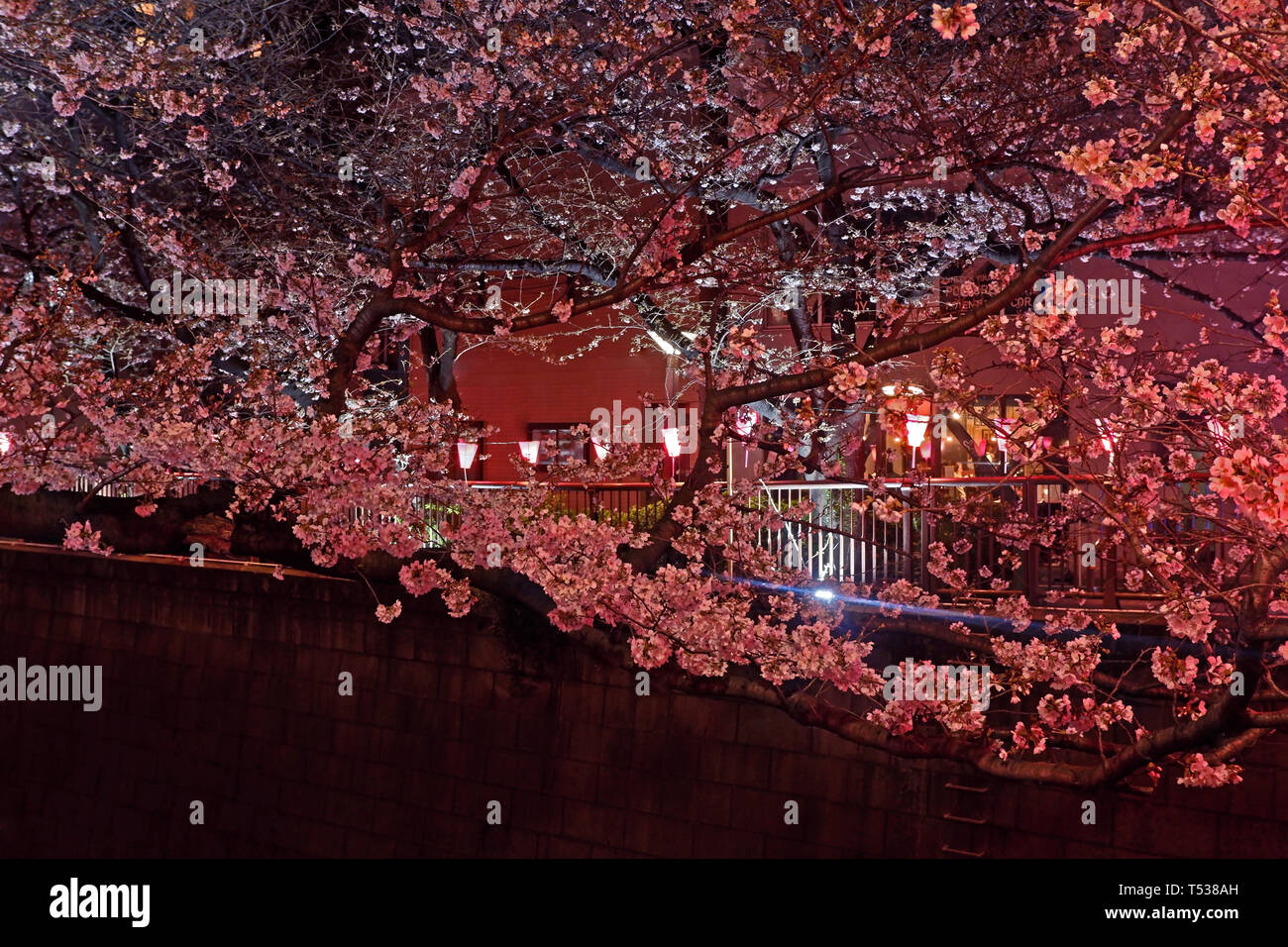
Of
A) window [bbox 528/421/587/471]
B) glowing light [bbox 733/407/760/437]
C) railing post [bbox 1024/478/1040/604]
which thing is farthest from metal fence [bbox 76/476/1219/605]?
window [bbox 528/421/587/471]

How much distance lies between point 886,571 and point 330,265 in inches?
326

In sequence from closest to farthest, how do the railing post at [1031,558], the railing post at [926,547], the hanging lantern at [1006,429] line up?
the hanging lantern at [1006,429] < the railing post at [1031,558] < the railing post at [926,547]

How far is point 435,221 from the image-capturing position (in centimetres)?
812

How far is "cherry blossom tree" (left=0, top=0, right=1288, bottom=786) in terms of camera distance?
18.1 ft

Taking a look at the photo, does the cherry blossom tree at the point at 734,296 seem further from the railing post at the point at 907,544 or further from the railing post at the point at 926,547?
the railing post at the point at 907,544

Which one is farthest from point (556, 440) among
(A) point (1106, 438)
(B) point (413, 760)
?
(A) point (1106, 438)

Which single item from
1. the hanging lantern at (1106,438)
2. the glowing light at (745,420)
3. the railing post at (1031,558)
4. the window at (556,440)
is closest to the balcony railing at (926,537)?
the railing post at (1031,558)

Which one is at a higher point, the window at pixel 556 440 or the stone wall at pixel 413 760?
the window at pixel 556 440

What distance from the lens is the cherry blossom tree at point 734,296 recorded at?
18.1 feet

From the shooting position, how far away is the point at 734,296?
1545 cm

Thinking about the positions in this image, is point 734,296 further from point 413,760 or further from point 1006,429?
point 1006,429

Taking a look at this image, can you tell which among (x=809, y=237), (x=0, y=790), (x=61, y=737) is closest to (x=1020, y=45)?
(x=809, y=237)

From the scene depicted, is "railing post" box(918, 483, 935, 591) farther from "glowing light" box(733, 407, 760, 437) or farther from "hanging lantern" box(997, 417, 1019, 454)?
"hanging lantern" box(997, 417, 1019, 454)
